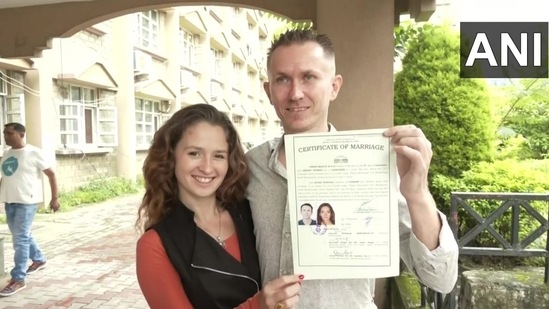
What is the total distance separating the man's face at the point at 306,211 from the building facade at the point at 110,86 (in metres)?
5.54

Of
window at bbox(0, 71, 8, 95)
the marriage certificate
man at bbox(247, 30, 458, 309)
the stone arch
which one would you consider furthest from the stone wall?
window at bbox(0, 71, 8, 95)

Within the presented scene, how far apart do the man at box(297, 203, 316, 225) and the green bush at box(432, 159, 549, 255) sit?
3.61 meters

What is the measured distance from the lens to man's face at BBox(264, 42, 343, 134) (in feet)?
4.42

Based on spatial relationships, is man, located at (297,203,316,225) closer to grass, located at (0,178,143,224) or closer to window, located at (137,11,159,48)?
grass, located at (0,178,143,224)

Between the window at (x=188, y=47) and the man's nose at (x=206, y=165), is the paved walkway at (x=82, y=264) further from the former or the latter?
the window at (x=188, y=47)

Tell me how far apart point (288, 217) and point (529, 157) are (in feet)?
27.9

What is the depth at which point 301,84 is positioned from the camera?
1.35 meters

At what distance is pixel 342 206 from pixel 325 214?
0.18 ft

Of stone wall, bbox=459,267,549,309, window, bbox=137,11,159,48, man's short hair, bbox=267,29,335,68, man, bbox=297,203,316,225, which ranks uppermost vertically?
window, bbox=137,11,159,48

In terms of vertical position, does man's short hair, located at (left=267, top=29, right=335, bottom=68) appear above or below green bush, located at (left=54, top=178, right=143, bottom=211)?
above

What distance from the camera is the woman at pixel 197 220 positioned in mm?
1338

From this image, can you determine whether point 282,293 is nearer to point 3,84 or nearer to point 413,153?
point 413,153

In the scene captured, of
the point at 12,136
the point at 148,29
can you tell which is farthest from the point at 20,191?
the point at 148,29

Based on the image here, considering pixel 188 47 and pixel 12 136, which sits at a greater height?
pixel 188 47
